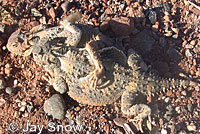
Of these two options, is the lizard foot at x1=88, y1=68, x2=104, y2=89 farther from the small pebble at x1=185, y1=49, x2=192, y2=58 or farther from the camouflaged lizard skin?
the small pebble at x1=185, y1=49, x2=192, y2=58

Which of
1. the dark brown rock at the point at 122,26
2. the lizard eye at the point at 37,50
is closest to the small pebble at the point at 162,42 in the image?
the dark brown rock at the point at 122,26

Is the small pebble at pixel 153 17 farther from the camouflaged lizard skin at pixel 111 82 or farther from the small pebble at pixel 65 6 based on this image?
the small pebble at pixel 65 6

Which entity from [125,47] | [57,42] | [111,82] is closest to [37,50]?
[57,42]

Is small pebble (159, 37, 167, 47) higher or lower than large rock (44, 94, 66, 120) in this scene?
higher

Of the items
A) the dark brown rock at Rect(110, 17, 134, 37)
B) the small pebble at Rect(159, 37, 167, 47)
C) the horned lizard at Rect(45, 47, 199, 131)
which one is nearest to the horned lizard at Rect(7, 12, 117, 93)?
the horned lizard at Rect(45, 47, 199, 131)

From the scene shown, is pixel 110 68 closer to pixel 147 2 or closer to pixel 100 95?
pixel 100 95

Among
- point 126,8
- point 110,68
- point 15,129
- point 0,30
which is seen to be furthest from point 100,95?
point 0,30

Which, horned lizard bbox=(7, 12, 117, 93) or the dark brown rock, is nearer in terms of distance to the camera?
horned lizard bbox=(7, 12, 117, 93)
